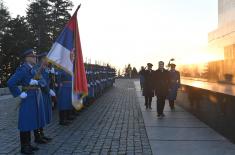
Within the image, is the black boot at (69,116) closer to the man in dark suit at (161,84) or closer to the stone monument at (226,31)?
the man in dark suit at (161,84)

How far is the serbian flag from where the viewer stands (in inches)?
354

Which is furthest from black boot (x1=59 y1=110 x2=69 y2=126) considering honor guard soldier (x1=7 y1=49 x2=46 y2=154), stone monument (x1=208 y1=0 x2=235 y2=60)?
stone monument (x1=208 y1=0 x2=235 y2=60)

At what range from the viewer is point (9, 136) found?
9.81 meters

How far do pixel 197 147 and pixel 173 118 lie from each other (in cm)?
473

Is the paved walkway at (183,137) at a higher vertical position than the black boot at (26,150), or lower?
lower

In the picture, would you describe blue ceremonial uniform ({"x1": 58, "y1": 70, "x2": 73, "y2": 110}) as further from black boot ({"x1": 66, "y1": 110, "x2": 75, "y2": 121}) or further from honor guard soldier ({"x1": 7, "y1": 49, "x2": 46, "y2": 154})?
honor guard soldier ({"x1": 7, "y1": 49, "x2": 46, "y2": 154})

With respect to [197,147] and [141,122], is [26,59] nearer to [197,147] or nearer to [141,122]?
[197,147]

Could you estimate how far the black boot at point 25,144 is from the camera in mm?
7879

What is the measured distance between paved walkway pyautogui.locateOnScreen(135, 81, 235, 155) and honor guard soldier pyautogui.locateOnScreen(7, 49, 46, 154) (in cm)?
218

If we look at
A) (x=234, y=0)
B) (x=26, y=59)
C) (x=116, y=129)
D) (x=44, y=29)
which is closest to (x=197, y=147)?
(x=116, y=129)

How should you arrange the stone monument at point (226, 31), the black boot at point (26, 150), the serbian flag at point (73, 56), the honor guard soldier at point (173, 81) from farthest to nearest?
the honor guard soldier at point (173, 81)
the stone monument at point (226, 31)
the serbian flag at point (73, 56)
the black boot at point (26, 150)

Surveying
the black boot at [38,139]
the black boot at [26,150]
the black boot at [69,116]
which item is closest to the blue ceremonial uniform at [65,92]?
the black boot at [69,116]

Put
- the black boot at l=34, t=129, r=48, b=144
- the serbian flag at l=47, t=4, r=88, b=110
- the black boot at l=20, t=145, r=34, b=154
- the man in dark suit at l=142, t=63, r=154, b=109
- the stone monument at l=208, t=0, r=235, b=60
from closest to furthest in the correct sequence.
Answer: the black boot at l=20, t=145, r=34, b=154
the black boot at l=34, t=129, r=48, b=144
the serbian flag at l=47, t=4, r=88, b=110
the stone monument at l=208, t=0, r=235, b=60
the man in dark suit at l=142, t=63, r=154, b=109

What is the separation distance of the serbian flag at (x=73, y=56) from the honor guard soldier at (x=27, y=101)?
86cm
